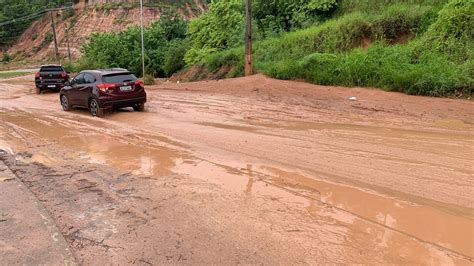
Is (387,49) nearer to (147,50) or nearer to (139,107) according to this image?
(139,107)

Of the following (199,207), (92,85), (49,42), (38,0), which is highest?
(38,0)

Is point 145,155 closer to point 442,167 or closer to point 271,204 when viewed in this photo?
point 271,204

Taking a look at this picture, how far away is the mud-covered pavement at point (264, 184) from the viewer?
432 cm

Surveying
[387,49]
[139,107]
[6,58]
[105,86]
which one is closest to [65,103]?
[105,86]

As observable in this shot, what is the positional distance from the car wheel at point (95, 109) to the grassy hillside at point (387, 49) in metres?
9.13

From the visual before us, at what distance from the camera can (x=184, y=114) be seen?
526 inches

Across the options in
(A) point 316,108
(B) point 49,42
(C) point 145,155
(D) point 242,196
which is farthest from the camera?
(B) point 49,42

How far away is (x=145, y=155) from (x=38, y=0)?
342 ft

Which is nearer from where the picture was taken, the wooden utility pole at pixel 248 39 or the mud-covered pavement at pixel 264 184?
the mud-covered pavement at pixel 264 184

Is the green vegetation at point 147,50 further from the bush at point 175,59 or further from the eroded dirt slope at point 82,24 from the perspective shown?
the eroded dirt slope at point 82,24

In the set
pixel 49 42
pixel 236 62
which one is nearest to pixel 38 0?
pixel 49 42

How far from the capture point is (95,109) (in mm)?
14336

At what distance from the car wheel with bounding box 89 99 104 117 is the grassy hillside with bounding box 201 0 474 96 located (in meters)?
9.13

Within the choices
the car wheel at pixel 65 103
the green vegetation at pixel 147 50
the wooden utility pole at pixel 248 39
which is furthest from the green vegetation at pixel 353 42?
the car wheel at pixel 65 103
